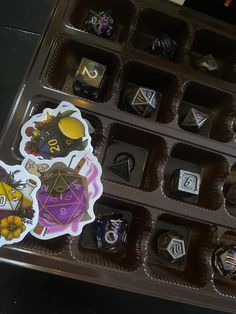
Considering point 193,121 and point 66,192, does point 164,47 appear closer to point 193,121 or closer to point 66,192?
point 193,121

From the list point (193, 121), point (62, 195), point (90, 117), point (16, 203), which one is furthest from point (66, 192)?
point (193, 121)

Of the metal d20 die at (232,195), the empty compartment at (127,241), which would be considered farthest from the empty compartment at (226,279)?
the empty compartment at (127,241)

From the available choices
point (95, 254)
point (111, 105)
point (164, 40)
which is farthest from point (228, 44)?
point (95, 254)

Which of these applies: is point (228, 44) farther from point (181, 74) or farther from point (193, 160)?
point (193, 160)

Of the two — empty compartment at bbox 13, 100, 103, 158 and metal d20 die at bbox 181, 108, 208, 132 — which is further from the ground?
metal d20 die at bbox 181, 108, 208, 132

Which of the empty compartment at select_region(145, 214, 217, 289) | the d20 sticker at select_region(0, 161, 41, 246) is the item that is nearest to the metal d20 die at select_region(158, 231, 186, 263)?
the empty compartment at select_region(145, 214, 217, 289)

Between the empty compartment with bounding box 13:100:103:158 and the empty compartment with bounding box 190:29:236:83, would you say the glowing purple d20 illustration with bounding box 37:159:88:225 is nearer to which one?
the empty compartment with bounding box 13:100:103:158
